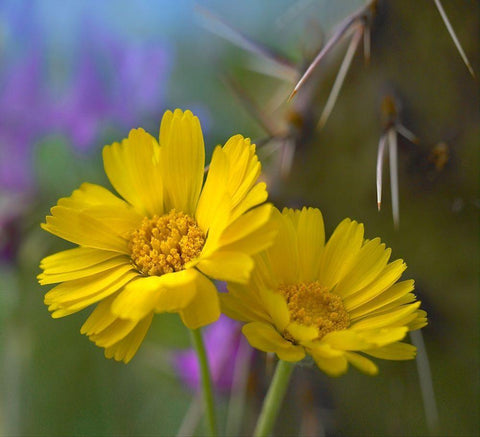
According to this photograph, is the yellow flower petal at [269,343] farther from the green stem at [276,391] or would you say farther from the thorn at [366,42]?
the thorn at [366,42]

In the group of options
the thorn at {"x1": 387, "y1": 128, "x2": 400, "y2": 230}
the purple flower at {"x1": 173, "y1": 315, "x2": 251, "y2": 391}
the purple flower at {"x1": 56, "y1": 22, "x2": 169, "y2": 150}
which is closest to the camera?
the thorn at {"x1": 387, "y1": 128, "x2": 400, "y2": 230}

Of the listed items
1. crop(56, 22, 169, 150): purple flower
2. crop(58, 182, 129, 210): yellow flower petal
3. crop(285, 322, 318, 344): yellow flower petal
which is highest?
crop(56, 22, 169, 150): purple flower

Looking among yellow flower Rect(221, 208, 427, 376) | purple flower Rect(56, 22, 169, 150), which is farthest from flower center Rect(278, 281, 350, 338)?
purple flower Rect(56, 22, 169, 150)

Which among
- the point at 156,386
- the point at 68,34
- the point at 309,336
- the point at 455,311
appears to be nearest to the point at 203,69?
the point at 68,34

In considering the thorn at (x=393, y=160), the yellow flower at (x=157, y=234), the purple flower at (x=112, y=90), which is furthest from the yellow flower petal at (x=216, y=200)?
the purple flower at (x=112, y=90)

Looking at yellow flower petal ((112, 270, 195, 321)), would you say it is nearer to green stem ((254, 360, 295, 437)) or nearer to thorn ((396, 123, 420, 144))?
green stem ((254, 360, 295, 437))

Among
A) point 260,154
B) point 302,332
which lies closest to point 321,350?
point 302,332

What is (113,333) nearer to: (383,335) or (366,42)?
(383,335)
